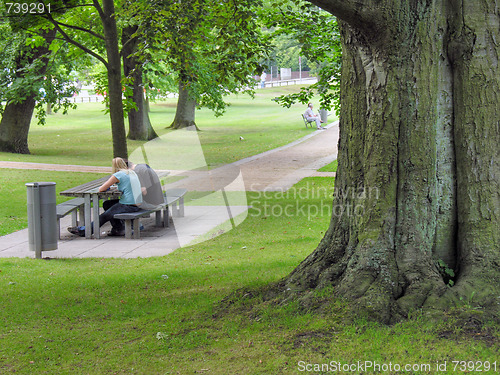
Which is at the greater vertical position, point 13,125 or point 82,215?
point 13,125

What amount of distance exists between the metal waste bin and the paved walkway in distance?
0.35m

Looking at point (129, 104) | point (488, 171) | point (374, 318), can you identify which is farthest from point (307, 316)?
point (129, 104)

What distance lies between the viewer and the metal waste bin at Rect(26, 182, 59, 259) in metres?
8.16

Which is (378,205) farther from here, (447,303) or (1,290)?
(1,290)

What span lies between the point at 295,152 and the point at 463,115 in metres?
19.9

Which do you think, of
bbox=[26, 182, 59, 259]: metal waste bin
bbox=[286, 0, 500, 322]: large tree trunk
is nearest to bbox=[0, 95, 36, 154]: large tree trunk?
bbox=[26, 182, 59, 259]: metal waste bin

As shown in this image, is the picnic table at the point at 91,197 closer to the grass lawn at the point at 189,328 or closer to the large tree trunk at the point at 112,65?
the grass lawn at the point at 189,328

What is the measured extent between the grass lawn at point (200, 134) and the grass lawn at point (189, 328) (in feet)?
46.3

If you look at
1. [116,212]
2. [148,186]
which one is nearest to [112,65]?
[148,186]

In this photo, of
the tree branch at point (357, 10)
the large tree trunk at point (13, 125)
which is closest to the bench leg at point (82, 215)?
the tree branch at point (357, 10)

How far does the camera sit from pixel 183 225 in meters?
10.9

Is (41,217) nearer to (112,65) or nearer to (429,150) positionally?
(429,150)

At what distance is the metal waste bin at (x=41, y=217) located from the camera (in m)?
8.16

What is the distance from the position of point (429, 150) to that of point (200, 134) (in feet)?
105
